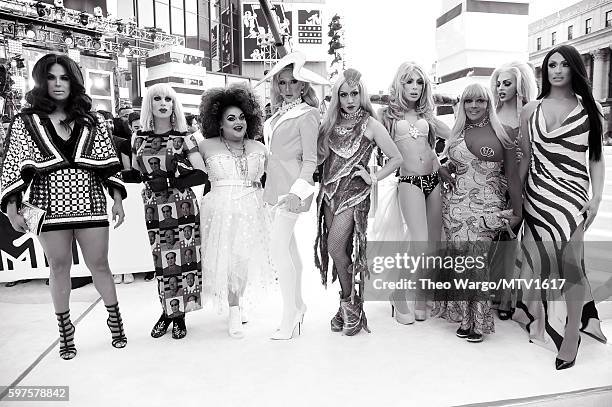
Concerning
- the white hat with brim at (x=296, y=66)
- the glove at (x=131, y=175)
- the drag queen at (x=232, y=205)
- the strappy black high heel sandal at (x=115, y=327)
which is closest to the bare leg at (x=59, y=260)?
the strappy black high heel sandal at (x=115, y=327)

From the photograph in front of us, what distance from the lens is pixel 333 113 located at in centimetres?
287

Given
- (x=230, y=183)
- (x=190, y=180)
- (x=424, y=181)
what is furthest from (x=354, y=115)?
(x=190, y=180)

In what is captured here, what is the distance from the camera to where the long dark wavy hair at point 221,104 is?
3023 mm

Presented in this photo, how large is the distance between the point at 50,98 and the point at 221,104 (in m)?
1.01

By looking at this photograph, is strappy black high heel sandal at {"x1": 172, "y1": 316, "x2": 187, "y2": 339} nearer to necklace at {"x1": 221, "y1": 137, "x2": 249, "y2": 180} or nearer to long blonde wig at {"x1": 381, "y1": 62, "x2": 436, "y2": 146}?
necklace at {"x1": 221, "y1": 137, "x2": 249, "y2": 180}

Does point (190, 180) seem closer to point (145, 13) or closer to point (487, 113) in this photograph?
point (487, 113)

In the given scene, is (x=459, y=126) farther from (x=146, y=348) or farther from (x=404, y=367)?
(x=146, y=348)

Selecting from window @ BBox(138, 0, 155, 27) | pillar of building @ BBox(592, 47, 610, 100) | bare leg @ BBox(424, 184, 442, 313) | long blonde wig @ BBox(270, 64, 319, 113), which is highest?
window @ BBox(138, 0, 155, 27)

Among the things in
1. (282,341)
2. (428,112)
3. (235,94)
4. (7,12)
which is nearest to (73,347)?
(282,341)

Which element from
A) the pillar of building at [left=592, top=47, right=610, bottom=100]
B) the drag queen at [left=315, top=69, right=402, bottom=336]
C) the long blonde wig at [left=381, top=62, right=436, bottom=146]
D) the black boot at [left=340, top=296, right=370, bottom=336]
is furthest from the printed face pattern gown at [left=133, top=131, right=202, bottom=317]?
the pillar of building at [left=592, top=47, right=610, bottom=100]

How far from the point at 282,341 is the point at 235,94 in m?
1.67

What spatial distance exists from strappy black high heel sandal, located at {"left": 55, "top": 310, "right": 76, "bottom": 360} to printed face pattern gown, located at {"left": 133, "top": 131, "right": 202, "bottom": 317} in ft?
1.87

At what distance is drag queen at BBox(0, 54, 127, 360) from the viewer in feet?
8.25

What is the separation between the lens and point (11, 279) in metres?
4.14
